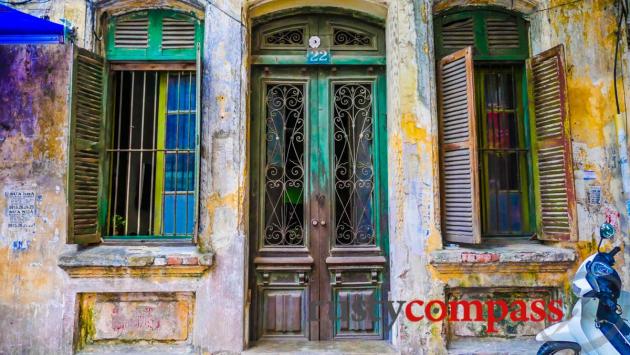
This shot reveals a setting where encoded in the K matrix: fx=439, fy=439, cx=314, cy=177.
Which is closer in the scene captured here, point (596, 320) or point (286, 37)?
point (596, 320)

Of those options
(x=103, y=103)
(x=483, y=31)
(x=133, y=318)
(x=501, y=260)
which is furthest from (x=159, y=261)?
(x=483, y=31)

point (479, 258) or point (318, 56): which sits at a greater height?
point (318, 56)

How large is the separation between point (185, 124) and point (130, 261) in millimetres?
1557

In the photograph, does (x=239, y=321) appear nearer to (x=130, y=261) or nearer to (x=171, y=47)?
(x=130, y=261)

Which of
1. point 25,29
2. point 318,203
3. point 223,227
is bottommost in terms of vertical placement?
point 223,227

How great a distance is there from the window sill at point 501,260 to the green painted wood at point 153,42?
343 cm

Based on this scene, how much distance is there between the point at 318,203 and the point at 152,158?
6.17 feet

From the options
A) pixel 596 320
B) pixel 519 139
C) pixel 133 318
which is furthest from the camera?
pixel 519 139

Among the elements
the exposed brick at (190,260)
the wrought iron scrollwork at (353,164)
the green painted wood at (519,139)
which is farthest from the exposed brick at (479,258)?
the exposed brick at (190,260)

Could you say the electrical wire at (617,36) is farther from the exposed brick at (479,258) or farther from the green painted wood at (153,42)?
the green painted wood at (153,42)

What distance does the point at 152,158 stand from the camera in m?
4.80

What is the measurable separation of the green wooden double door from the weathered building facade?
0.02 metres

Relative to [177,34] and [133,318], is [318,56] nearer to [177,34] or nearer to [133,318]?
[177,34]

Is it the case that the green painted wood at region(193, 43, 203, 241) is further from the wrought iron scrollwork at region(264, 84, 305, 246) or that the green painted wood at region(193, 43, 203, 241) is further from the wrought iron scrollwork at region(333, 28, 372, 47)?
the wrought iron scrollwork at region(333, 28, 372, 47)
